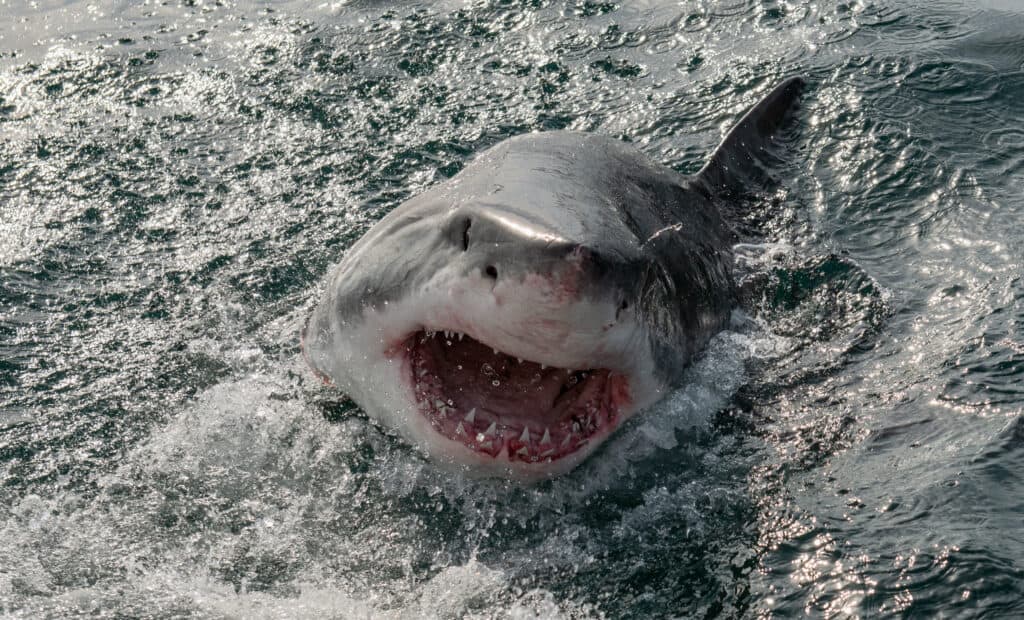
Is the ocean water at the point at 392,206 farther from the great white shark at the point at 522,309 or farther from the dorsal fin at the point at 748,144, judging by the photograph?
the great white shark at the point at 522,309

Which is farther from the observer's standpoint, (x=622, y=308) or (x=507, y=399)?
(x=507, y=399)

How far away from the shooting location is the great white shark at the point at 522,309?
8.51 feet

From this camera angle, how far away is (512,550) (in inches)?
126

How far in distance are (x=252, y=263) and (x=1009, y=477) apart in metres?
3.17

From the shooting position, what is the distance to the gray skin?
266 cm

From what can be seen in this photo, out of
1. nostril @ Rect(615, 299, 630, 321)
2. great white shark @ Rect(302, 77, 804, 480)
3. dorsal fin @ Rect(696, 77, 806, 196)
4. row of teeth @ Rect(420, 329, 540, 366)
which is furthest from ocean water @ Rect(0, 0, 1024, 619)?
nostril @ Rect(615, 299, 630, 321)

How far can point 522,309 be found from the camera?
8.36 feet

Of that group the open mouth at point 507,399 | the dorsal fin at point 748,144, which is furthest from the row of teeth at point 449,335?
the dorsal fin at point 748,144

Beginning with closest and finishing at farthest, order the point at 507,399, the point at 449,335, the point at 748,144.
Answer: the point at 449,335 → the point at 507,399 → the point at 748,144

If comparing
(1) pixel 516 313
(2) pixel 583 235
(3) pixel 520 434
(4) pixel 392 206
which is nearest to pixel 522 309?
(1) pixel 516 313

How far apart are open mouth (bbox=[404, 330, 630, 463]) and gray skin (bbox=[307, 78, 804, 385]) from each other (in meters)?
0.20

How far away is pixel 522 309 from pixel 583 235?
0.28 metres

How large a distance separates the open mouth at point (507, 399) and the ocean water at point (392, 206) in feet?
1.19

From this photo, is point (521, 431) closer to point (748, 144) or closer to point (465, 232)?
point (465, 232)
